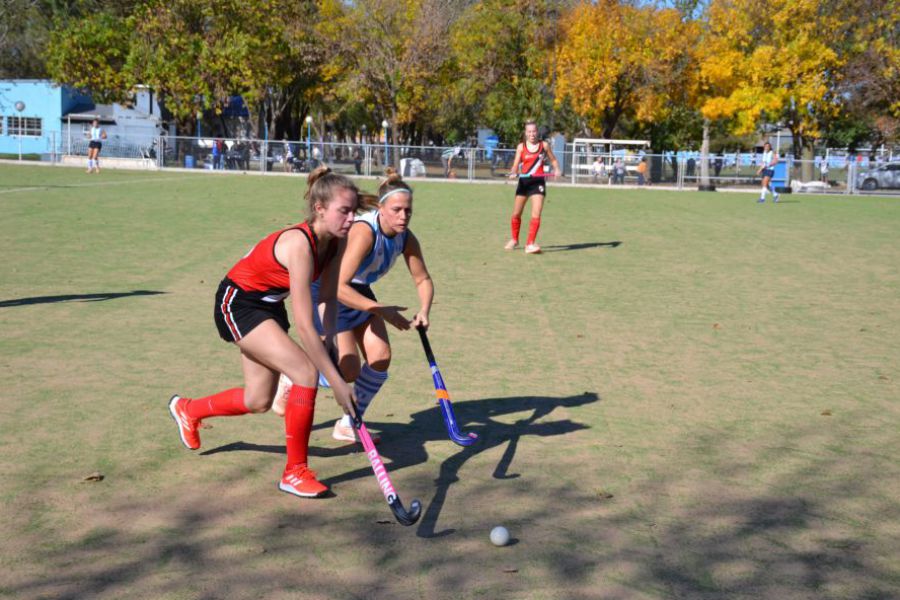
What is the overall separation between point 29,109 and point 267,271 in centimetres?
5929

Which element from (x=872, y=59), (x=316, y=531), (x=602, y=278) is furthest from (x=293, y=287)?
(x=872, y=59)

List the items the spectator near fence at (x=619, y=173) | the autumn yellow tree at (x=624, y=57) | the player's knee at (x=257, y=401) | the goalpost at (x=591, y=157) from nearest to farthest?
the player's knee at (x=257, y=401) → the spectator near fence at (x=619, y=173) → the goalpost at (x=591, y=157) → the autumn yellow tree at (x=624, y=57)

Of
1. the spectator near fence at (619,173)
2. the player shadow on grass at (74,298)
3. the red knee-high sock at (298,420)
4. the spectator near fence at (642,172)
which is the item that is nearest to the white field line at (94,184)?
the player shadow on grass at (74,298)

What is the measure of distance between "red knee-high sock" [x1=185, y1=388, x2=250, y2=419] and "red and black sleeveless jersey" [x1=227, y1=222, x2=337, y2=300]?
2.06 feet

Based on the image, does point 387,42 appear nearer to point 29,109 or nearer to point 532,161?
point 29,109

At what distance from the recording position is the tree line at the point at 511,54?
44.4 meters

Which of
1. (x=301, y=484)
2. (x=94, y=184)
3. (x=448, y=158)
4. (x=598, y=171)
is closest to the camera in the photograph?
(x=301, y=484)

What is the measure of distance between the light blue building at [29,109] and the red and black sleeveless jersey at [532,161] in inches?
1909

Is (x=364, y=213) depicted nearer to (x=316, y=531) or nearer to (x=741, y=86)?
(x=316, y=531)

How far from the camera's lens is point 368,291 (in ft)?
19.5

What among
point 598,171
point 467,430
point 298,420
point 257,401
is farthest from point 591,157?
point 298,420

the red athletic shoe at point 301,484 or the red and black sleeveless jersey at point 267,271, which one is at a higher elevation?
the red and black sleeveless jersey at point 267,271

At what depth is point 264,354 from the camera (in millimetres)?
4906

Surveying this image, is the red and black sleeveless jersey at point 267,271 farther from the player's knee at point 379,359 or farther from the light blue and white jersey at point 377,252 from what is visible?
the player's knee at point 379,359
